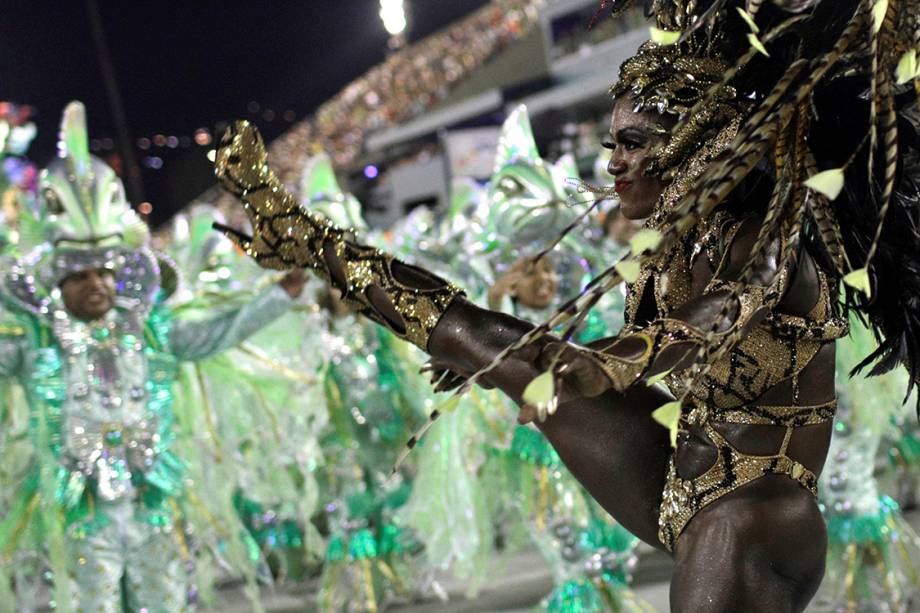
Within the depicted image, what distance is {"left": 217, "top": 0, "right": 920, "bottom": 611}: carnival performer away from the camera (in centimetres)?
170

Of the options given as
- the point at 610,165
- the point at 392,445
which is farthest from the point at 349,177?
the point at 610,165

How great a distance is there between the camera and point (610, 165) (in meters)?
2.05

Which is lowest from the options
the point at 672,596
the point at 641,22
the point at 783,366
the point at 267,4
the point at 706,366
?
the point at 641,22

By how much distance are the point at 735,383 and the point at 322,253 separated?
681mm

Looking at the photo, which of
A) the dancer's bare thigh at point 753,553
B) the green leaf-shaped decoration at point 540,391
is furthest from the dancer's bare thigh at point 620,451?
the green leaf-shaped decoration at point 540,391

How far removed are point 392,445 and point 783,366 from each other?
4.16 m

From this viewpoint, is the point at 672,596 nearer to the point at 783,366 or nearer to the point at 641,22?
the point at 783,366

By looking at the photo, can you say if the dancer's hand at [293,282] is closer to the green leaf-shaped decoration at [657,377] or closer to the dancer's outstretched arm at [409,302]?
the dancer's outstretched arm at [409,302]

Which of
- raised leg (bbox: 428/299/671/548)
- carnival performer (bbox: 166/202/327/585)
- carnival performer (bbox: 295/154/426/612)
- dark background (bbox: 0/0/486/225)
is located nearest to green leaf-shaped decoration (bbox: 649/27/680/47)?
raised leg (bbox: 428/299/671/548)

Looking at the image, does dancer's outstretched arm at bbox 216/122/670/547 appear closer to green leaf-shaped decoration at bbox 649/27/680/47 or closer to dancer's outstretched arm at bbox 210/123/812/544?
dancer's outstretched arm at bbox 210/123/812/544

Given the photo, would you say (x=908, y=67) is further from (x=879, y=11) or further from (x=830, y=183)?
(x=830, y=183)

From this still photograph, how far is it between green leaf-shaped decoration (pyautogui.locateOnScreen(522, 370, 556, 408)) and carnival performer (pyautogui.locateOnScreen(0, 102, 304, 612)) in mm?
2848

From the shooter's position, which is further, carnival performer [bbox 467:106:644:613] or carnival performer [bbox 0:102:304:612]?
carnival performer [bbox 467:106:644:613]

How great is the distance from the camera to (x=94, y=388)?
4.36m
